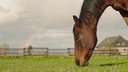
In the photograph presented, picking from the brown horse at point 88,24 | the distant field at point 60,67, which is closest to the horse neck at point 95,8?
the brown horse at point 88,24

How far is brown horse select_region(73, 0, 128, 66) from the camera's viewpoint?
938 cm

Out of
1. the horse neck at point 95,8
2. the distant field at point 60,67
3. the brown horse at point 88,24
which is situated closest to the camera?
the brown horse at point 88,24

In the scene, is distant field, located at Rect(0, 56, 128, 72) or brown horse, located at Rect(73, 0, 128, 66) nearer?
brown horse, located at Rect(73, 0, 128, 66)

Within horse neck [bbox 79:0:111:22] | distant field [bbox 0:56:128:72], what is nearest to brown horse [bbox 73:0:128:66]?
horse neck [bbox 79:0:111:22]

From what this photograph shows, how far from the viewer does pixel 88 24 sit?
30.9 ft

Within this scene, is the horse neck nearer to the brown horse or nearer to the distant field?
the brown horse

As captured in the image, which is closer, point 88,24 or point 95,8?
point 88,24

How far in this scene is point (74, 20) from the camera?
9.38m

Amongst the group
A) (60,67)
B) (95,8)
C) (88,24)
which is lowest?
(60,67)

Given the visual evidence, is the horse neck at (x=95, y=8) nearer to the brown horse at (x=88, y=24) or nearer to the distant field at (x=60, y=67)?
the brown horse at (x=88, y=24)

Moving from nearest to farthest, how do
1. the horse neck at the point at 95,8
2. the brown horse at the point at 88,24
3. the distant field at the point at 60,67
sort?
the brown horse at the point at 88,24 → the horse neck at the point at 95,8 → the distant field at the point at 60,67

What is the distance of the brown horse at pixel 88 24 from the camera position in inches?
369

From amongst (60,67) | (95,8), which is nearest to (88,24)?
(95,8)

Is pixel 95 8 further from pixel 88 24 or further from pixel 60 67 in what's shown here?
pixel 60 67
